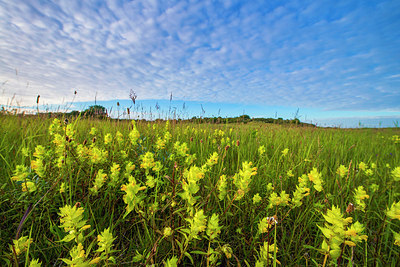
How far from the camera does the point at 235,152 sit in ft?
11.0

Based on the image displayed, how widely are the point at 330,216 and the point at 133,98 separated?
351 centimetres

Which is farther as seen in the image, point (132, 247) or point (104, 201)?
point (104, 201)

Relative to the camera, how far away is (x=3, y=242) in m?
1.40

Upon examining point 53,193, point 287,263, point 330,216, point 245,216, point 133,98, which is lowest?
point 287,263

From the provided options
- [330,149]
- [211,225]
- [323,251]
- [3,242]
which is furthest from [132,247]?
[330,149]

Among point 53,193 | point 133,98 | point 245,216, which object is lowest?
point 245,216

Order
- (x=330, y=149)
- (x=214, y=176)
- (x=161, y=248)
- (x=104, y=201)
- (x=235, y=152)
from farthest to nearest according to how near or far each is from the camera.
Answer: (x=330, y=149) < (x=235, y=152) < (x=214, y=176) < (x=104, y=201) < (x=161, y=248)

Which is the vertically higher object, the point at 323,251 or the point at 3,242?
the point at 323,251

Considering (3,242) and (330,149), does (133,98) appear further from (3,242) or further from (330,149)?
(330,149)

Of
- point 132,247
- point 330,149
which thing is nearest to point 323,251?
point 132,247

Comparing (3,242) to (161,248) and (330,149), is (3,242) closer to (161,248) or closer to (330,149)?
(161,248)

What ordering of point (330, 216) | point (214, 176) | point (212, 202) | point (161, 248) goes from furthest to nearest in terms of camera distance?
point (214, 176)
point (212, 202)
point (161, 248)
point (330, 216)

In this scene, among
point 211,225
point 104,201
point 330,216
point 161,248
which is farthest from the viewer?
point 104,201

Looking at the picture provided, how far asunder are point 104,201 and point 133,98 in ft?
7.51
